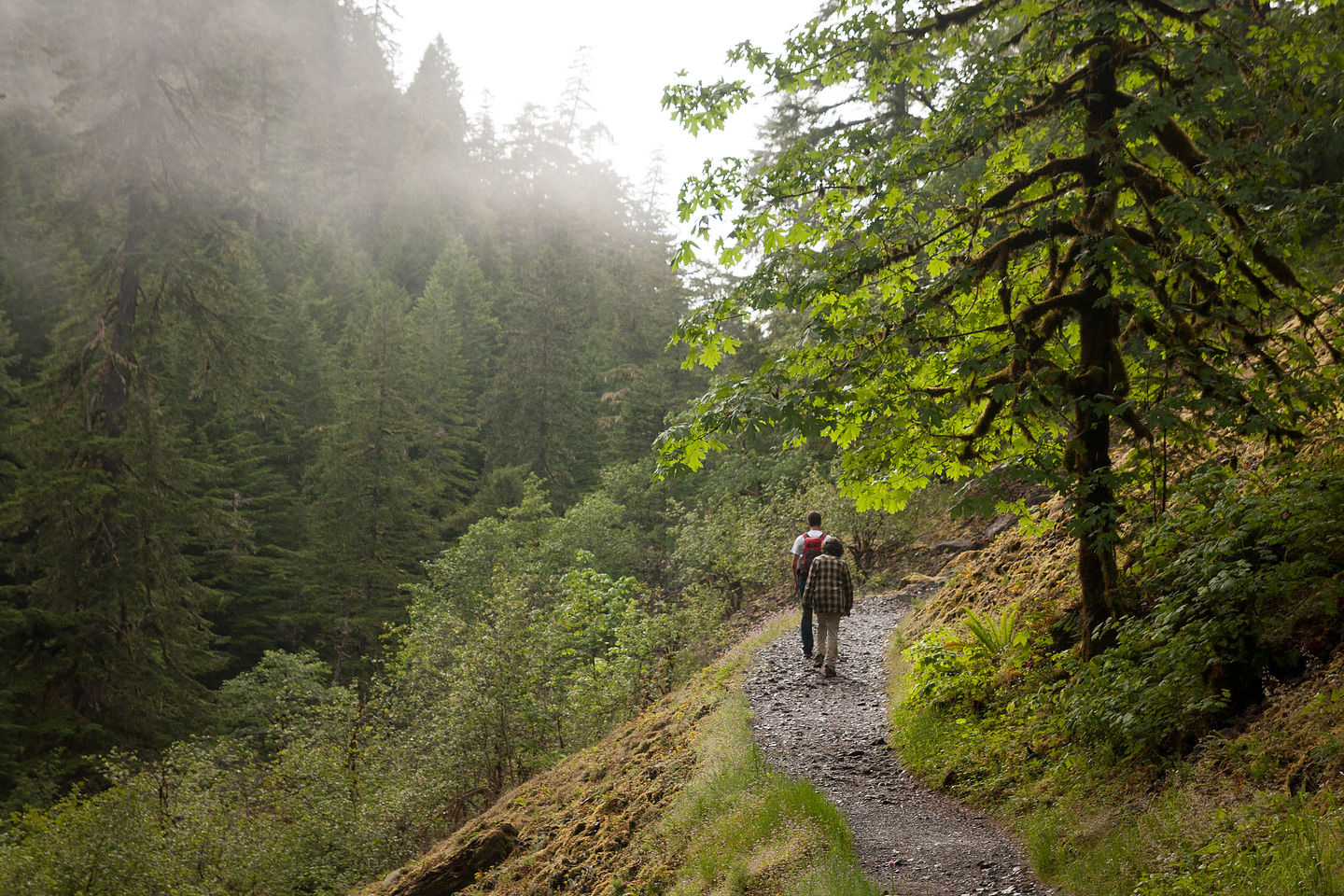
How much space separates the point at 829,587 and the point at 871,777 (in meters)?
3.04

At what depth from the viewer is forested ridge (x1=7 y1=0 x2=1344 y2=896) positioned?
480 centimetres

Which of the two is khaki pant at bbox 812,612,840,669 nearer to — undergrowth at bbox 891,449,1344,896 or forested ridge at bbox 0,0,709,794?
undergrowth at bbox 891,449,1344,896

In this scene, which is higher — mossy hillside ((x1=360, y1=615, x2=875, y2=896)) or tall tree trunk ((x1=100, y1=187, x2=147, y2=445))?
tall tree trunk ((x1=100, y1=187, x2=147, y2=445))

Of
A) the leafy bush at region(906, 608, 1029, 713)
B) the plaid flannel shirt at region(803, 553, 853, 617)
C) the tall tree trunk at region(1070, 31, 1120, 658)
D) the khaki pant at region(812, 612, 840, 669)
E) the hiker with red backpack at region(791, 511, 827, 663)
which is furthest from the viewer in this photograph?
the hiker with red backpack at region(791, 511, 827, 663)

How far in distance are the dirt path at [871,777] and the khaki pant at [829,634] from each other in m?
0.30

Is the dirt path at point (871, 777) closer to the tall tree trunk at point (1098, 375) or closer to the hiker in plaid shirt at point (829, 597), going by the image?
the hiker in plaid shirt at point (829, 597)

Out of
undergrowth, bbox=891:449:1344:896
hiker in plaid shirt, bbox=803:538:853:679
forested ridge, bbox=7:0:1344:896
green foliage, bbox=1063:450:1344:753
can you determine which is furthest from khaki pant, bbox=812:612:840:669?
green foliage, bbox=1063:450:1344:753

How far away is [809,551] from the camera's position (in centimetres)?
1064

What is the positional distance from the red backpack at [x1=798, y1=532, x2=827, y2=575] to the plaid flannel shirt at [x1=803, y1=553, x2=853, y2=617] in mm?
596

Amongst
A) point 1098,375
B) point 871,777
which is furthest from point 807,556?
point 1098,375

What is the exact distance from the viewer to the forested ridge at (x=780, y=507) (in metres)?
4.80

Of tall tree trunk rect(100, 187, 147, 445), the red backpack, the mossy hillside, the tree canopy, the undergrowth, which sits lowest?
the mossy hillside

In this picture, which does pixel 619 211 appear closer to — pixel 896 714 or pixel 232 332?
pixel 232 332

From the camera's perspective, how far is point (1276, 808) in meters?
3.67
